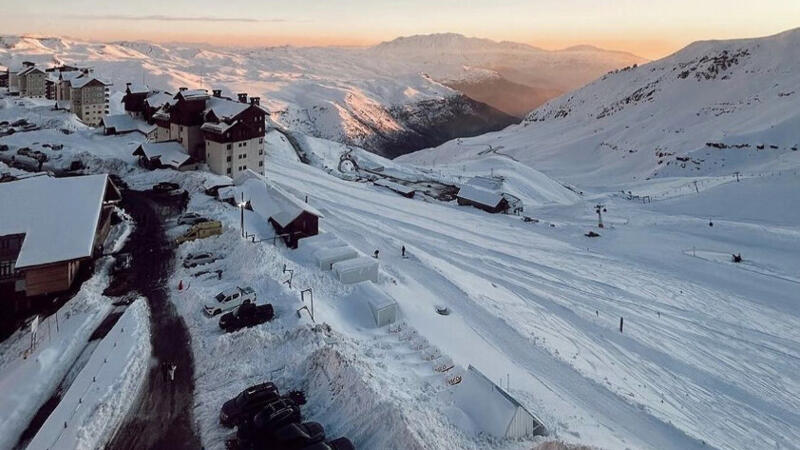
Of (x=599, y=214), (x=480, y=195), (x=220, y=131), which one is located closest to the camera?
(x=220, y=131)

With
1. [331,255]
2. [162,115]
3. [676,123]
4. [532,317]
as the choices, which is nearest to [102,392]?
[331,255]

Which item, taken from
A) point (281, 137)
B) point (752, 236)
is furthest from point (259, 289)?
point (281, 137)

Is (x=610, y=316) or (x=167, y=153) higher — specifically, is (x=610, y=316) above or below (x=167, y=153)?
below

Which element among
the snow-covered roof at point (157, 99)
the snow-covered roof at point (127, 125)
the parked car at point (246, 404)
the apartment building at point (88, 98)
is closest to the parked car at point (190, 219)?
the parked car at point (246, 404)

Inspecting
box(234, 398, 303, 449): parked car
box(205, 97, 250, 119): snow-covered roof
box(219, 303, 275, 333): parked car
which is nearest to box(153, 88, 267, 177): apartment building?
box(205, 97, 250, 119): snow-covered roof

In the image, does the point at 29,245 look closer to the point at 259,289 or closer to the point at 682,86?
the point at 259,289

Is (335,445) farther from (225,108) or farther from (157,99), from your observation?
(157,99)

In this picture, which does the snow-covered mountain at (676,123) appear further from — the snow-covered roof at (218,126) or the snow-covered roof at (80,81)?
the snow-covered roof at (80,81)
